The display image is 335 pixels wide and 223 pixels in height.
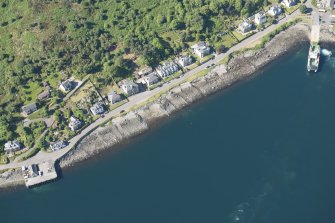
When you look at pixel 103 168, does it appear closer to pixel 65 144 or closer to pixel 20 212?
pixel 65 144

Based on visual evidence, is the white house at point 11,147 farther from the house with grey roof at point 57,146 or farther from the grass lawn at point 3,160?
the house with grey roof at point 57,146

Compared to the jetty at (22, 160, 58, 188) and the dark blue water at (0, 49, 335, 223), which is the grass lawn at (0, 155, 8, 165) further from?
the dark blue water at (0, 49, 335, 223)

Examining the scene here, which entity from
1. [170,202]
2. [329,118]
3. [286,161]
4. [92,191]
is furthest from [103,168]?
[329,118]

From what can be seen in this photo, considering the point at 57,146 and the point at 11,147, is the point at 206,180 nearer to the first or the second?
the point at 57,146

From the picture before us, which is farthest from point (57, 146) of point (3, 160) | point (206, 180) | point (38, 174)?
point (206, 180)

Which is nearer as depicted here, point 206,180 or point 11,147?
point 206,180

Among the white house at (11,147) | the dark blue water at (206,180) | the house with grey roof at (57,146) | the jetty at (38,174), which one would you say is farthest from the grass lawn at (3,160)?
the house with grey roof at (57,146)
